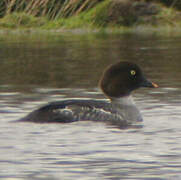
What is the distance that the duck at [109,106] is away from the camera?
1043cm

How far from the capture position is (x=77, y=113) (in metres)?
10.5

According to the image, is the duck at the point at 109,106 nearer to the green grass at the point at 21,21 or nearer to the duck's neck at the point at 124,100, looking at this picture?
the duck's neck at the point at 124,100

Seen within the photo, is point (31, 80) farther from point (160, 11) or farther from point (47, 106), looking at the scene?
point (160, 11)

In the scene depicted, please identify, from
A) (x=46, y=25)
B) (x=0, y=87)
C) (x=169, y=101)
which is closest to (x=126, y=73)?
(x=169, y=101)

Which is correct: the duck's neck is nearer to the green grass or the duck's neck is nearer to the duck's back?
the duck's back

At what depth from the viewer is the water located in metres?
7.89

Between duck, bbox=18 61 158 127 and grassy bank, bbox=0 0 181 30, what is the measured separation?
2320 cm

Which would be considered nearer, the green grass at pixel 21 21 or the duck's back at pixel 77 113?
the duck's back at pixel 77 113

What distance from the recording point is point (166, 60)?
2038cm

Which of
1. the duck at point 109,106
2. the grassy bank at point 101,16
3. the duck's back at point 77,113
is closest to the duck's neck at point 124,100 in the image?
the duck at point 109,106

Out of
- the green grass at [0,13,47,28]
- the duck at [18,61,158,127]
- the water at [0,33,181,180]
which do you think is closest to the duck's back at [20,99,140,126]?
the duck at [18,61,158,127]

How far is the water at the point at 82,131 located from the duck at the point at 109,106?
12 cm

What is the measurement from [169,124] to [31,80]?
6658 mm

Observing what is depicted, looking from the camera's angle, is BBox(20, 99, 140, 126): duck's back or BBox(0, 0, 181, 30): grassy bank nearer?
BBox(20, 99, 140, 126): duck's back
